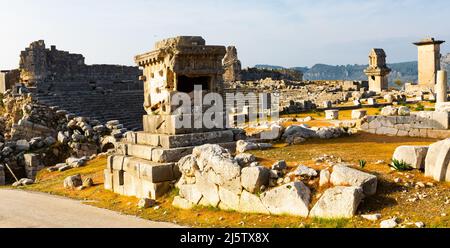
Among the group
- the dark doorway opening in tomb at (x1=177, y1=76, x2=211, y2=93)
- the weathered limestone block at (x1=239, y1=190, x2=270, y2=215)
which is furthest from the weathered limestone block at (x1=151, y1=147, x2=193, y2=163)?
the weathered limestone block at (x1=239, y1=190, x2=270, y2=215)

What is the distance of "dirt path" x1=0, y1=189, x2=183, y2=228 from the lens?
8750 mm

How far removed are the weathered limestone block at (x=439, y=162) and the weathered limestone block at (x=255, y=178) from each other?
2755mm

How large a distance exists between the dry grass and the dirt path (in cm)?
44

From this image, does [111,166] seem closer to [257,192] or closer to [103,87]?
[257,192]

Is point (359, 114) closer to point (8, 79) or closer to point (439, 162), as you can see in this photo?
point (439, 162)

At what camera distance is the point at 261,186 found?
8.27 meters

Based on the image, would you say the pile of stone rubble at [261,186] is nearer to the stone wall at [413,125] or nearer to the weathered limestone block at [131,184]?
the weathered limestone block at [131,184]

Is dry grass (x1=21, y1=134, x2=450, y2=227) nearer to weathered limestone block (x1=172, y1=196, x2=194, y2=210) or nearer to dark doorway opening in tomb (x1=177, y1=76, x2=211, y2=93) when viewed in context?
weathered limestone block (x1=172, y1=196, x2=194, y2=210)

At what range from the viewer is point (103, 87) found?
113 ft

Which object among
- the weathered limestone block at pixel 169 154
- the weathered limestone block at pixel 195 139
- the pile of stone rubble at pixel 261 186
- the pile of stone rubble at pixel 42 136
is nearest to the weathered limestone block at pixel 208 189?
the pile of stone rubble at pixel 261 186

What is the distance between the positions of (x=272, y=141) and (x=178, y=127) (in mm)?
3428

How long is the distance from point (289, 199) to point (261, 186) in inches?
29.3

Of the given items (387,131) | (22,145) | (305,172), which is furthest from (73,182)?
(387,131)

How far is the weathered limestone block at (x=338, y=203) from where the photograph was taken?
7.01 meters
